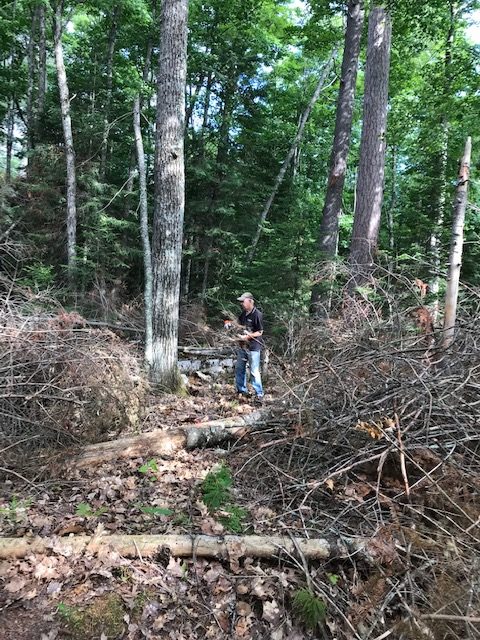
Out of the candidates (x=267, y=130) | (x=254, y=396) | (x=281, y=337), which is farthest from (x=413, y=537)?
(x=267, y=130)

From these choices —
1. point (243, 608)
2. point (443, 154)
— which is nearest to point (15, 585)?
point (243, 608)

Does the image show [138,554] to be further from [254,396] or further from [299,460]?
[254,396]

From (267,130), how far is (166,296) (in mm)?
11806

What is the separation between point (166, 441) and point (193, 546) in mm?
2014

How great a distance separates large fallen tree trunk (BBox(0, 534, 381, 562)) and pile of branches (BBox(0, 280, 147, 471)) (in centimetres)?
142

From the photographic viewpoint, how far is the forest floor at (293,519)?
9.21 feet

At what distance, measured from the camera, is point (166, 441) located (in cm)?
528

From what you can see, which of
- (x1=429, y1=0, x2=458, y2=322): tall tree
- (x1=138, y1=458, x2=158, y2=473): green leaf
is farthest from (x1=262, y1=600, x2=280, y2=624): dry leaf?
(x1=429, y1=0, x2=458, y2=322): tall tree

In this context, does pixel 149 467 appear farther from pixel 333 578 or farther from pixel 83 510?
pixel 333 578

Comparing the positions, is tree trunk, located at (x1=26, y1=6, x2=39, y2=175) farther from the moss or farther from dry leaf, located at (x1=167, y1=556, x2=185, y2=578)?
the moss

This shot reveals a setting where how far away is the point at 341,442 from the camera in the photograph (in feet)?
14.1

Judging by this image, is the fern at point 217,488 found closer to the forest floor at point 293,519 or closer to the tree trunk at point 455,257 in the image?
the forest floor at point 293,519

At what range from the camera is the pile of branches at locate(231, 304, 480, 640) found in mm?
2842

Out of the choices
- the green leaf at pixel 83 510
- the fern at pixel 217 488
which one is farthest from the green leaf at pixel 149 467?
the green leaf at pixel 83 510
